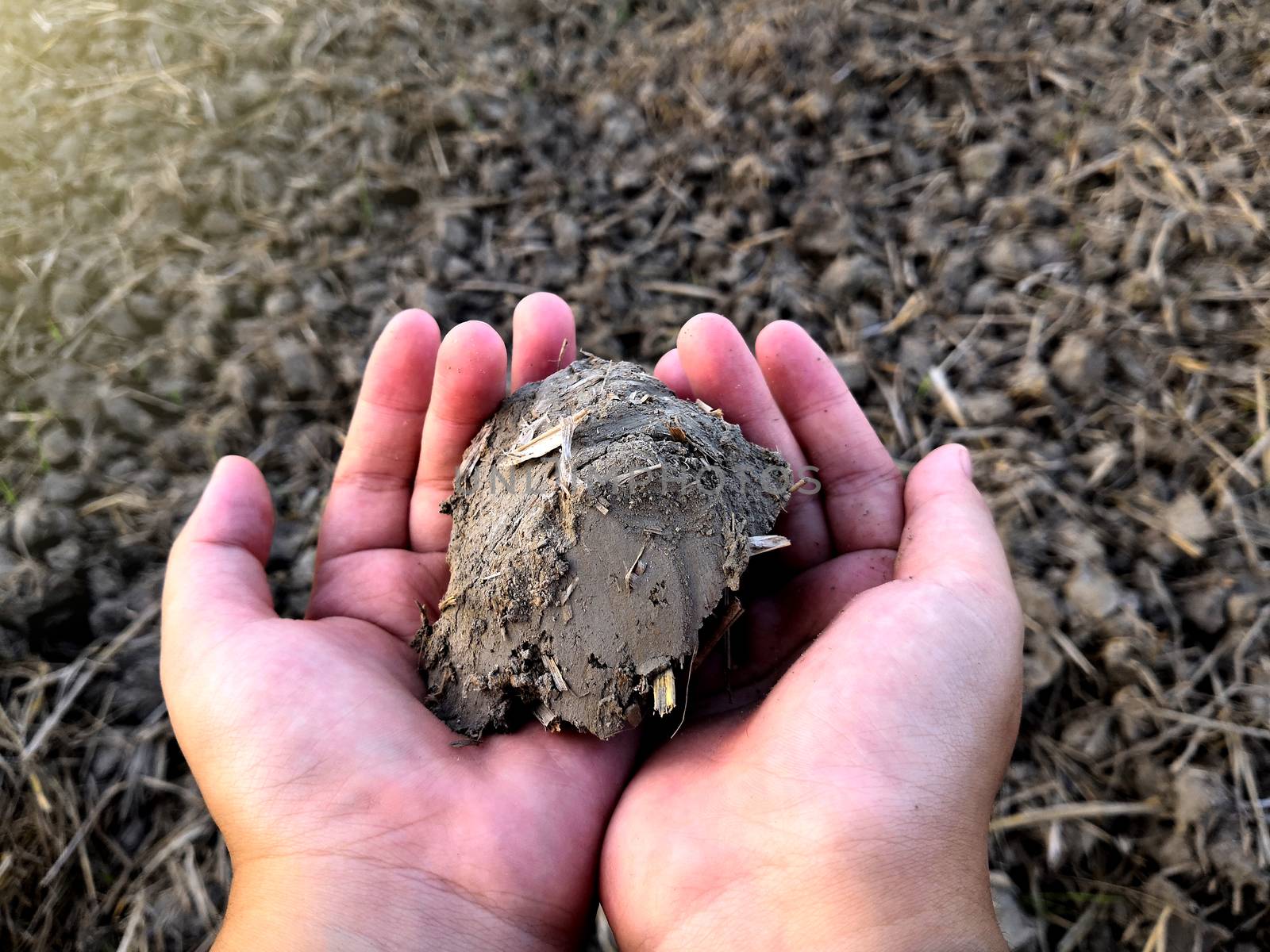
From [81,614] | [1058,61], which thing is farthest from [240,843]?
[1058,61]

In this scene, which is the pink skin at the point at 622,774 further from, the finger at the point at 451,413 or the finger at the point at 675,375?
the finger at the point at 675,375

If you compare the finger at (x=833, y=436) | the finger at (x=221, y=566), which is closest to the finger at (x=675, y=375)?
the finger at (x=833, y=436)

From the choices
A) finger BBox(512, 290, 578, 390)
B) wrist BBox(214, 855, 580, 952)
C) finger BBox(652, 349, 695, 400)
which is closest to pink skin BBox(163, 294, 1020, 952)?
wrist BBox(214, 855, 580, 952)

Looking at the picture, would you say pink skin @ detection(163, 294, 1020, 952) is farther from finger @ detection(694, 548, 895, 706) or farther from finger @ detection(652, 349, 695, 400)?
finger @ detection(652, 349, 695, 400)

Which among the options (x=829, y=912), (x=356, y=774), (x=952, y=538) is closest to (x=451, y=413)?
(x=356, y=774)

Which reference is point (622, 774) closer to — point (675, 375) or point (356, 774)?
point (356, 774)

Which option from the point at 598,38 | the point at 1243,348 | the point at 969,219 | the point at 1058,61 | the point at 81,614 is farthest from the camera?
the point at 598,38

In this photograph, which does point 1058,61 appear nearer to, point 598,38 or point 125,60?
point 598,38
